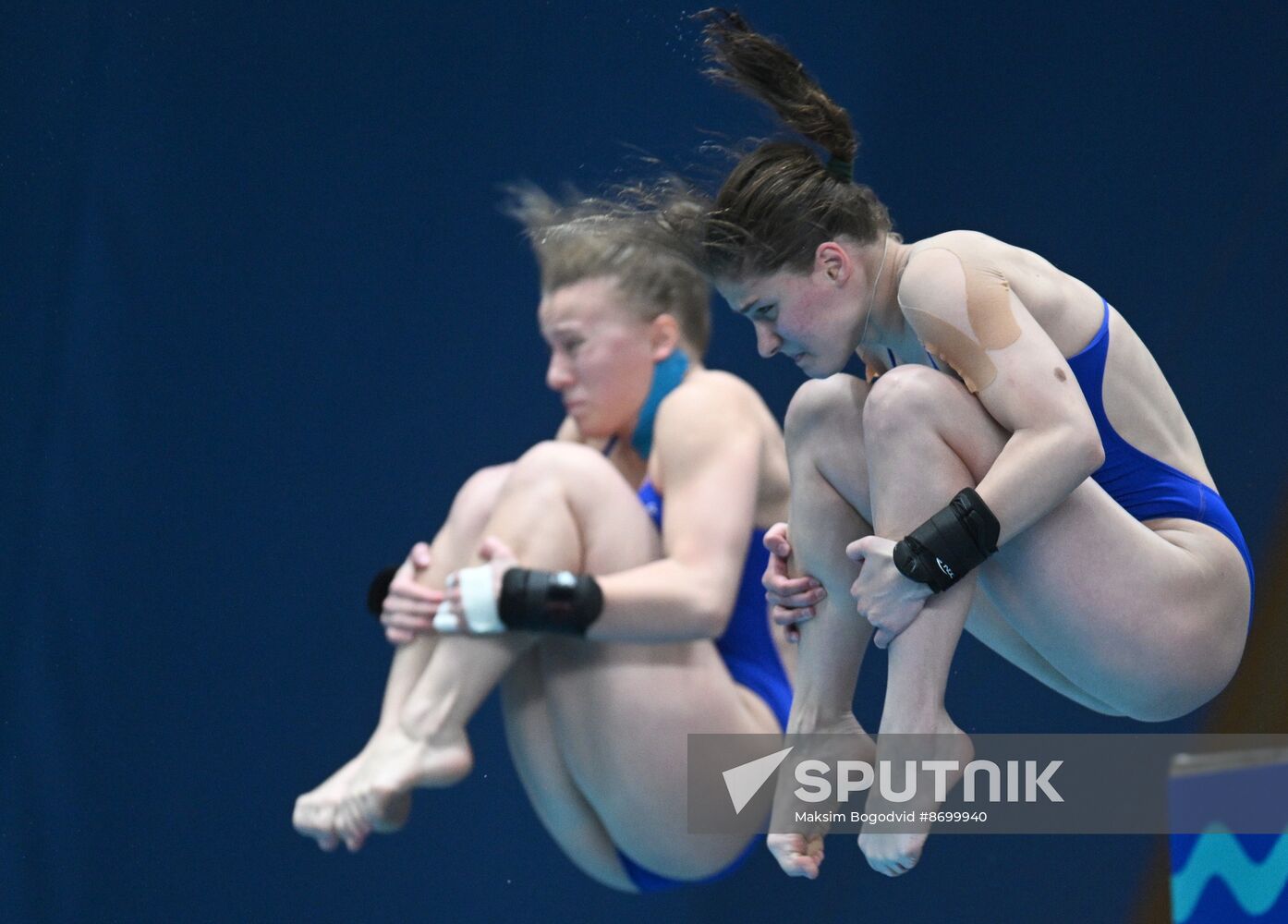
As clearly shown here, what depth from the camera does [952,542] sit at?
132 centimetres

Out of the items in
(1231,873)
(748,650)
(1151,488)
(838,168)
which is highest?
(838,168)

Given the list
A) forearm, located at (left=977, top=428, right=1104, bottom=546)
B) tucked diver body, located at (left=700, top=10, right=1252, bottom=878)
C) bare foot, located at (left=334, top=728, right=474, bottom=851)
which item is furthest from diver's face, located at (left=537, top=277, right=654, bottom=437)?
forearm, located at (left=977, top=428, right=1104, bottom=546)

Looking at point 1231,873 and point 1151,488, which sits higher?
point 1151,488

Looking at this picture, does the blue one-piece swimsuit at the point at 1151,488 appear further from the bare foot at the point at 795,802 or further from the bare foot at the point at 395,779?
the bare foot at the point at 395,779

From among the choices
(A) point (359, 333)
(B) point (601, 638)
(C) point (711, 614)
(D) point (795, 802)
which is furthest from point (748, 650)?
(A) point (359, 333)

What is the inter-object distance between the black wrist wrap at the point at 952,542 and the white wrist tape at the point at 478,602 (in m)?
0.77

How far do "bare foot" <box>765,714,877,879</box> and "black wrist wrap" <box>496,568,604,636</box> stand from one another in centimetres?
43

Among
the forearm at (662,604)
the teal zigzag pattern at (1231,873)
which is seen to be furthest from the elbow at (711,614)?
the teal zigzag pattern at (1231,873)

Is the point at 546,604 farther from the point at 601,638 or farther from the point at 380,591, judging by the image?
the point at 380,591

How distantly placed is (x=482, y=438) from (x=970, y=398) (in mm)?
1801

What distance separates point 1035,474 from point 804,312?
0.31m

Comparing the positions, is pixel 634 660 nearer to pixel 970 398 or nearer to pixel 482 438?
pixel 970 398

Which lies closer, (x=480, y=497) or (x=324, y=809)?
(x=324, y=809)

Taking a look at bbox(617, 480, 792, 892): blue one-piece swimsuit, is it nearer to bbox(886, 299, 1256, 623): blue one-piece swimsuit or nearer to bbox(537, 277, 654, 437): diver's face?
bbox(537, 277, 654, 437): diver's face
